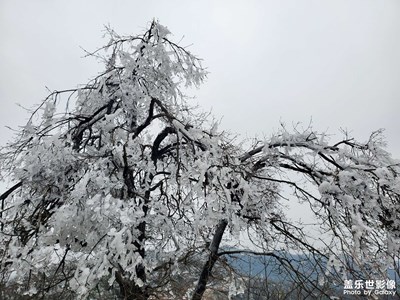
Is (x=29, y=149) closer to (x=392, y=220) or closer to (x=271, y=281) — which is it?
(x=271, y=281)

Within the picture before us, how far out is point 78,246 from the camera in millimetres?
3586

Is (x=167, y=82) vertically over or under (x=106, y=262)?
over

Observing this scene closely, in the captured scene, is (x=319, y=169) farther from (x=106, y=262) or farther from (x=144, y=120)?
(x=106, y=262)

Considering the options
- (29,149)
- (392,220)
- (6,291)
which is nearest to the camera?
(6,291)

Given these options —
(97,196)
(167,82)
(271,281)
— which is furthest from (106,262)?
(167,82)

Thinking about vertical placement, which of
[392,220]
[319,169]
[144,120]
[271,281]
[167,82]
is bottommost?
[271,281]

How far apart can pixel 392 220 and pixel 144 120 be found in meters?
4.47

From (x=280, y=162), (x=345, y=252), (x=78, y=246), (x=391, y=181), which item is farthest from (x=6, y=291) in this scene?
(x=391, y=181)

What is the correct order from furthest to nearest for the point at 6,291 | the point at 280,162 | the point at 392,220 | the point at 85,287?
the point at 280,162 < the point at 392,220 < the point at 6,291 < the point at 85,287

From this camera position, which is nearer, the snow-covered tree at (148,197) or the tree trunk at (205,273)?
the snow-covered tree at (148,197)

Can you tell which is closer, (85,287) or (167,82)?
(85,287)

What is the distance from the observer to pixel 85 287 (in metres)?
2.86

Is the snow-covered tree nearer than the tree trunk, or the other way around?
the snow-covered tree

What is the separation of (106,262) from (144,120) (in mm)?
3619
